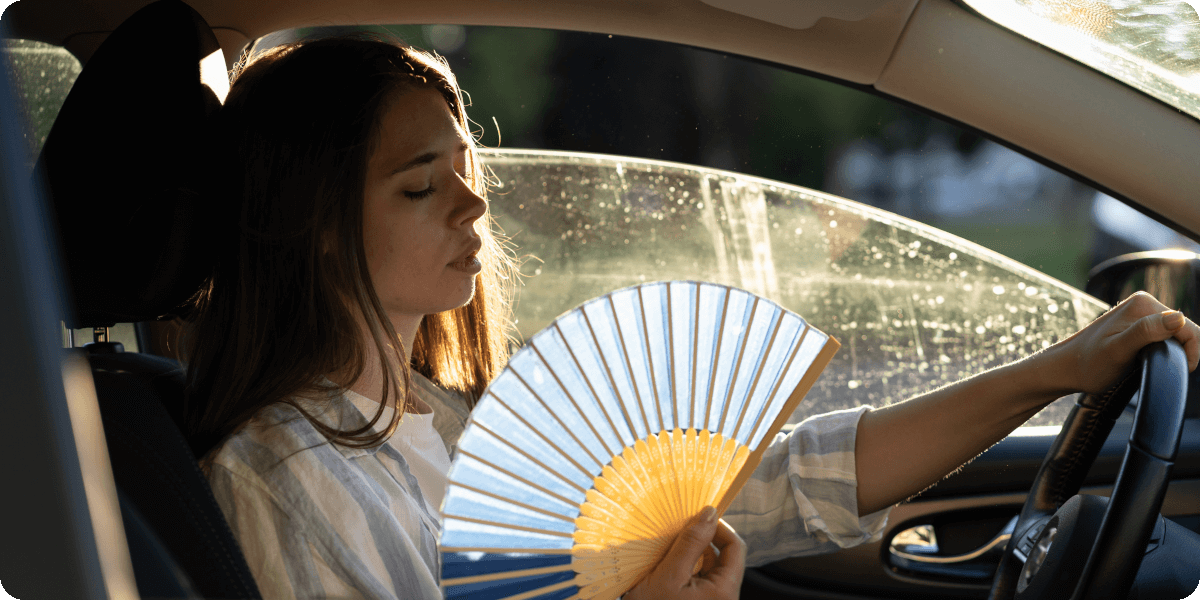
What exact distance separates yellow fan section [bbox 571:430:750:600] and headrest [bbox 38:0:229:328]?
547 millimetres

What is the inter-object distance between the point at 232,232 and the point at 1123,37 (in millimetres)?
1278

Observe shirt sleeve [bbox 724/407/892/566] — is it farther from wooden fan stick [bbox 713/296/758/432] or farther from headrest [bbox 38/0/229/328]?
headrest [bbox 38/0/229/328]

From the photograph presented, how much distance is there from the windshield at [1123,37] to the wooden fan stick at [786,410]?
0.69 metres

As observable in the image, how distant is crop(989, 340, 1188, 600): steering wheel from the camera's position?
87 centimetres

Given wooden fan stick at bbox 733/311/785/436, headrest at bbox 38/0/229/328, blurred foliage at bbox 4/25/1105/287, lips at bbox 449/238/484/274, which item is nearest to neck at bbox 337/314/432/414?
lips at bbox 449/238/484/274

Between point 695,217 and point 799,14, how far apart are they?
2.78ft

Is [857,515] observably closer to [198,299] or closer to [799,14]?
[799,14]

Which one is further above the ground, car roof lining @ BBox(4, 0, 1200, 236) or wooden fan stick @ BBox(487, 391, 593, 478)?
car roof lining @ BBox(4, 0, 1200, 236)

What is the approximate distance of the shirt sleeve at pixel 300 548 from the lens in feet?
3.13

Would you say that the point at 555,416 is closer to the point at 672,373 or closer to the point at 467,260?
the point at 672,373

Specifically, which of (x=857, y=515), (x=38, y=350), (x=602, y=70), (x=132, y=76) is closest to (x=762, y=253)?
(x=602, y=70)

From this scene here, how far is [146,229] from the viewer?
3.33 ft

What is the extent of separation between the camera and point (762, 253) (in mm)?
2262

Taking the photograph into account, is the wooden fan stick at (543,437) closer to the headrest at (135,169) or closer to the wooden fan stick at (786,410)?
the wooden fan stick at (786,410)
